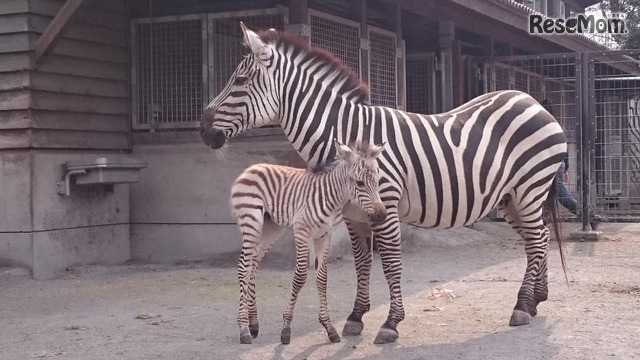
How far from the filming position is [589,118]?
12547 mm

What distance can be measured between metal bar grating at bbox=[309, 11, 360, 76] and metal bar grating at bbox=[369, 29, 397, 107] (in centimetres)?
53

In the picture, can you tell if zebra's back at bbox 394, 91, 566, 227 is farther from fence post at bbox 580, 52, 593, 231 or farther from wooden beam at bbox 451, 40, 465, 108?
wooden beam at bbox 451, 40, 465, 108

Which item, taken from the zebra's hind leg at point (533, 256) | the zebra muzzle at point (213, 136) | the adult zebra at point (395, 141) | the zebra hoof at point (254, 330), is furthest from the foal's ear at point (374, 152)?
the zebra's hind leg at point (533, 256)

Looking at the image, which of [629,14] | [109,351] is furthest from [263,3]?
[629,14]

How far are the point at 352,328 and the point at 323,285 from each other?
527 mm

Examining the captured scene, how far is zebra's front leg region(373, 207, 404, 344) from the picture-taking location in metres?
5.93

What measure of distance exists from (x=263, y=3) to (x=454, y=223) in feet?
15.5

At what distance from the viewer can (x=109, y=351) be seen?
5809mm

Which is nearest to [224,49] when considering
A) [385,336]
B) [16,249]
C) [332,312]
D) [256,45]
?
[16,249]

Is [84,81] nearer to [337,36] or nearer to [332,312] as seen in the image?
[337,36]

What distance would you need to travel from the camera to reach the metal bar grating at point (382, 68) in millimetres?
11570

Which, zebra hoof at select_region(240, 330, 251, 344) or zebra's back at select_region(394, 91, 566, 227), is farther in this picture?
zebra's back at select_region(394, 91, 566, 227)

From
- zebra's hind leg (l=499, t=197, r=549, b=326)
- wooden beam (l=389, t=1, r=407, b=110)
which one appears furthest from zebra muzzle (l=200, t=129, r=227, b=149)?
wooden beam (l=389, t=1, r=407, b=110)

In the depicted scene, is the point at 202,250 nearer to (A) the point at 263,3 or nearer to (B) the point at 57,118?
(B) the point at 57,118
